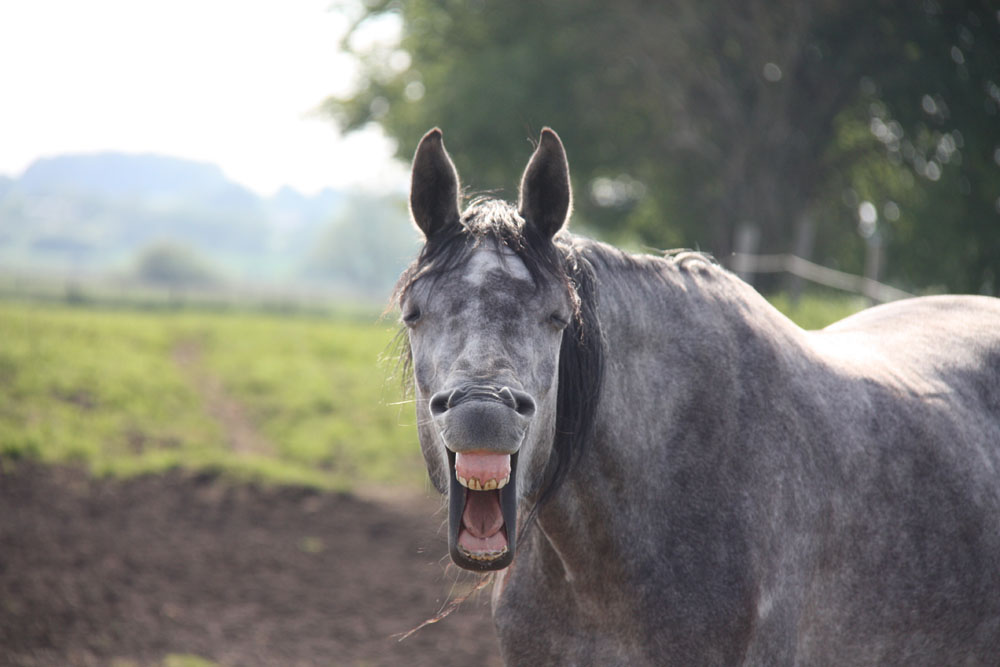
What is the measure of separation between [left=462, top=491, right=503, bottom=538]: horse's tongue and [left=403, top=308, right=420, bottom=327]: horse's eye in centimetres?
A: 48

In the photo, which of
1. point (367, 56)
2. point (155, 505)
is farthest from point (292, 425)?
point (367, 56)

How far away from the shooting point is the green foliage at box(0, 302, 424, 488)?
10.1 metres

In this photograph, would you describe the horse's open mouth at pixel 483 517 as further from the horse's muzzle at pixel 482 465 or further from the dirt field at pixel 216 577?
the dirt field at pixel 216 577

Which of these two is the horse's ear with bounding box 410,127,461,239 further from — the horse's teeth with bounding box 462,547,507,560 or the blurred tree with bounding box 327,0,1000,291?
the blurred tree with bounding box 327,0,1000,291

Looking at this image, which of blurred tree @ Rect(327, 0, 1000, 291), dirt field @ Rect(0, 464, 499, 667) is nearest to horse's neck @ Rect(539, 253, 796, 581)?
dirt field @ Rect(0, 464, 499, 667)

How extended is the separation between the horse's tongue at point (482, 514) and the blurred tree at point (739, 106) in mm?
11684

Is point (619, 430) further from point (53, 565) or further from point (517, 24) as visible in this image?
point (517, 24)

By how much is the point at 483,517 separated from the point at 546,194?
0.87 m

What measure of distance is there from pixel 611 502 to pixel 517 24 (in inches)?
714

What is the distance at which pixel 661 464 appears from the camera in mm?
2258

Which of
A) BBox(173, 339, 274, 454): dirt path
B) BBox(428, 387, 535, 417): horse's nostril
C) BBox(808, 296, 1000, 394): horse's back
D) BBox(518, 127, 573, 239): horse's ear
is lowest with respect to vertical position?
BBox(173, 339, 274, 454): dirt path

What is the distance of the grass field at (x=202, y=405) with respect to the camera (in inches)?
392

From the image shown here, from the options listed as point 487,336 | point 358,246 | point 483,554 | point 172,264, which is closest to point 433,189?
point 487,336

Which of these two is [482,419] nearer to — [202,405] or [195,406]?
[195,406]
